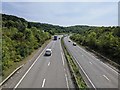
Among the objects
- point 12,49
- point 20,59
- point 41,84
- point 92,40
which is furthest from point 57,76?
point 92,40

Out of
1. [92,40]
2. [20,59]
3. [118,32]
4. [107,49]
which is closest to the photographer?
[20,59]

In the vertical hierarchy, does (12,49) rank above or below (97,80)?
above

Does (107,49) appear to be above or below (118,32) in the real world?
below

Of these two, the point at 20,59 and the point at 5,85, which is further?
the point at 20,59

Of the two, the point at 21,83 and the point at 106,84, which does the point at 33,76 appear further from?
the point at 106,84

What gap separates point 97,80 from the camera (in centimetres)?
2589

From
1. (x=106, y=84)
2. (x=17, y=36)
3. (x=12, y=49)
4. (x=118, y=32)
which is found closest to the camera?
(x=106, y=84)

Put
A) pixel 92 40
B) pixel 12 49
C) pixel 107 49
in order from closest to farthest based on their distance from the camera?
pixel 12 49 → pixel 107 49 → pixel 92 40

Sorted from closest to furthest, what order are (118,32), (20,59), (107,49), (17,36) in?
(20,59), (107,49), (17,36), (118,32)

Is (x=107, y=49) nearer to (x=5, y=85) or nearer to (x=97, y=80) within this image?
(x=97, y=80)

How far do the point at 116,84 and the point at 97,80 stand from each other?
2542 millimetres

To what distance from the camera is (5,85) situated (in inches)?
883

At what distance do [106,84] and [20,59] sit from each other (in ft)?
63.7

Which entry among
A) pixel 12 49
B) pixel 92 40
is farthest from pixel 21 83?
pixel 92 40
